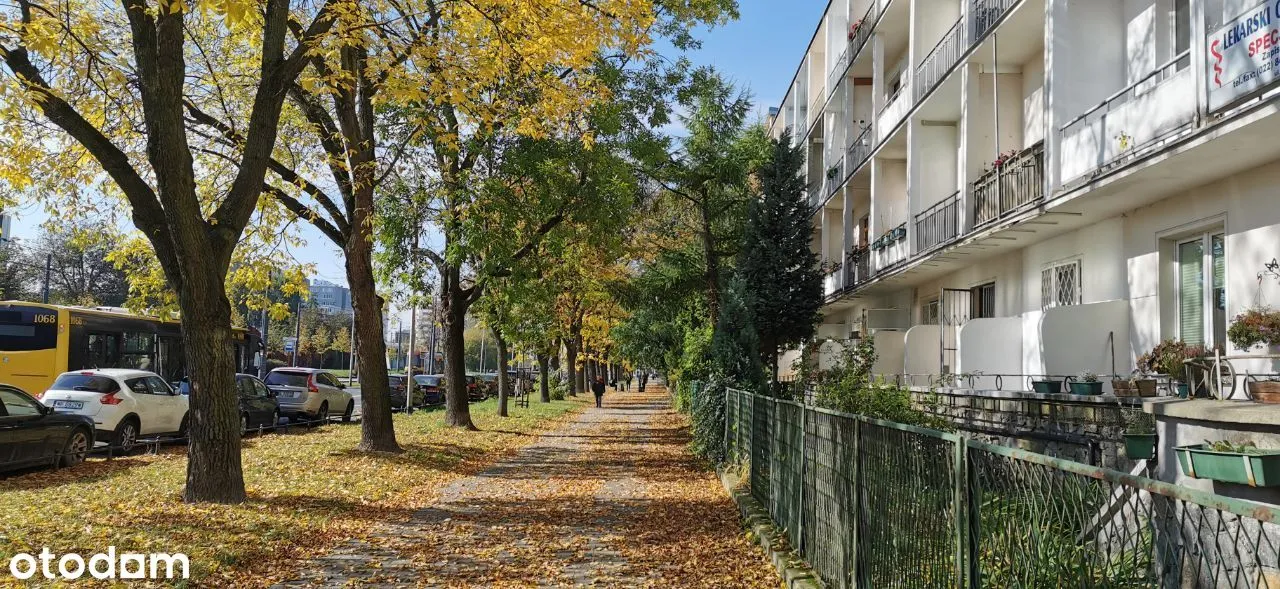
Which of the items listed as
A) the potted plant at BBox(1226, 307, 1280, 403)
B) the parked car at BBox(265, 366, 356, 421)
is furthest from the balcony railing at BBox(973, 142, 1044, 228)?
the parked car at BBox(265, 366, 356, 421)

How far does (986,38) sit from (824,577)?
12151mm

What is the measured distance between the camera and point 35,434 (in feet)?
40.0

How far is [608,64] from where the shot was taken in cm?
1875

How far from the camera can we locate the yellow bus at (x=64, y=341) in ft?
65.1

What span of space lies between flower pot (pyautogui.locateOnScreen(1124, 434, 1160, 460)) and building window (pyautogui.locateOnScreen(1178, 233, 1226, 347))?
383cm

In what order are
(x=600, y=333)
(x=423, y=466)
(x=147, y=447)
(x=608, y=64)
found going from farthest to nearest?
1. (x=600, y=333)
2. (x=608, y=64)
3. (x=147, y=447)
4. (x=423, y=466)

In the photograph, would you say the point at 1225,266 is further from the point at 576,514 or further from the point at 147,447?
the point at 147,447

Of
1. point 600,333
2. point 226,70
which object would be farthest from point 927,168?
point 600,333

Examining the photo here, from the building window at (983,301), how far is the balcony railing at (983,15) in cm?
500

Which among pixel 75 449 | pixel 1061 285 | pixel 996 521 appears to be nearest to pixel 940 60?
pixel 1061 285

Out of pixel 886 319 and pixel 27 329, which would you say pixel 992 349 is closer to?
pixel 886 319

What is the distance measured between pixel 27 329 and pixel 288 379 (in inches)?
253

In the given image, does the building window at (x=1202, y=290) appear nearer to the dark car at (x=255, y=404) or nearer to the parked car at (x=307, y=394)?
the dark car at (x=255, y=404)

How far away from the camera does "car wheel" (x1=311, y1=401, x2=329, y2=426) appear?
2473 centimetres
